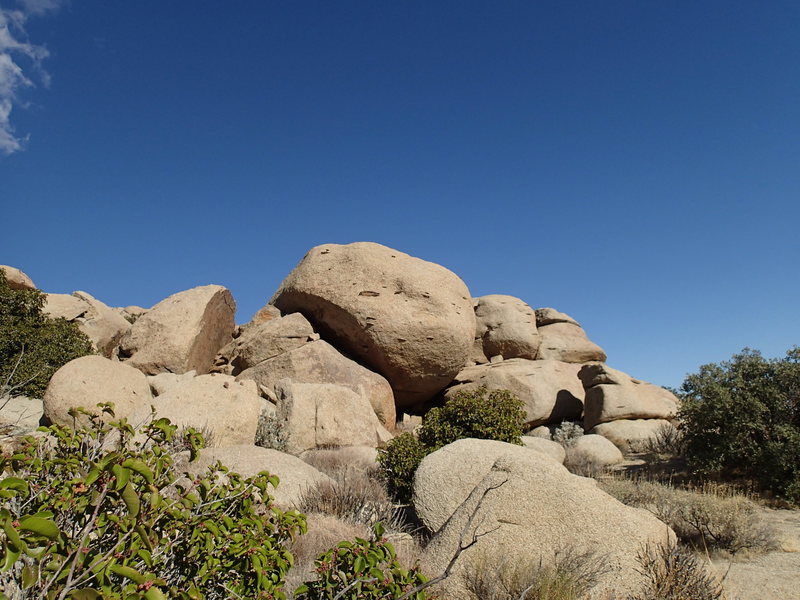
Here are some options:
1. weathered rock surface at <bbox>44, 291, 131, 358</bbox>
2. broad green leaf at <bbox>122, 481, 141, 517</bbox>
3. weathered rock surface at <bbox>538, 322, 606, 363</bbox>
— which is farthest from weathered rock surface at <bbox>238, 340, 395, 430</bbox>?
broad green leaf at <bbox>122, 481, 141, 517</bbox>

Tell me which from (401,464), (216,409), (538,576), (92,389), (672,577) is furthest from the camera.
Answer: (92,389)

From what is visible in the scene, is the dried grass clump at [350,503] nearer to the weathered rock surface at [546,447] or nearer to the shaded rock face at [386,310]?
the weathered rock surface at [546,447]

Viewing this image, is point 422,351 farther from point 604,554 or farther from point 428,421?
point 604,554

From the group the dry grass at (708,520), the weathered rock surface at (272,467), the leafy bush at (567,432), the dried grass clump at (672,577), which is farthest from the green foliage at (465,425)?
the leafy bush at (567,432)

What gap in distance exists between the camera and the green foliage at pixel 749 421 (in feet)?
36.9

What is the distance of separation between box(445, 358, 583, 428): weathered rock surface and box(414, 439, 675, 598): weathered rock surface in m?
13.2

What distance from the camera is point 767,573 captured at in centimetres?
677

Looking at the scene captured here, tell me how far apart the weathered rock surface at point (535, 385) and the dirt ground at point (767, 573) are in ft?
37.0

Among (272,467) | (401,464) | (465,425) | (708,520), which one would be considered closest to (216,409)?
(272,467)

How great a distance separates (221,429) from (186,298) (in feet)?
24.1

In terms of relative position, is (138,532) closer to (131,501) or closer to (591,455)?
(131,501)

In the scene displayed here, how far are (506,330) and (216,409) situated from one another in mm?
15572

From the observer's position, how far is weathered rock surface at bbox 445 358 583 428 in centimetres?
1984

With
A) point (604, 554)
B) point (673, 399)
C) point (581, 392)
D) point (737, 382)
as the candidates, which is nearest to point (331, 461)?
point (604, 554)
